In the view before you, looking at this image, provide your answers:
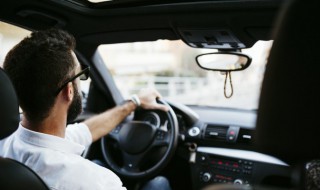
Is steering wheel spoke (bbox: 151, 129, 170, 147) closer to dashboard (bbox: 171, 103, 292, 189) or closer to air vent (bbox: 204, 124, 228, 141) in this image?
dashboard (bbox: 171, 103, 292, 189)

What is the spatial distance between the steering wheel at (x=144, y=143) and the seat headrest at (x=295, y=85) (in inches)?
93.1

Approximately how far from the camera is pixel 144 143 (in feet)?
11.9

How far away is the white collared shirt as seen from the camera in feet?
6.40

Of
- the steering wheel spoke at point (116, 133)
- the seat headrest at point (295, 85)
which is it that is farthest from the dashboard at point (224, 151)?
the seat headrest at point (295, 85)

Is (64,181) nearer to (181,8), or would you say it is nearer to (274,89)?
(274,89)

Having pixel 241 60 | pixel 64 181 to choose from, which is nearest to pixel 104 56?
pixel 241 60

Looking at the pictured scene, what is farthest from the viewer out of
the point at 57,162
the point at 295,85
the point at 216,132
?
the point at 216,132

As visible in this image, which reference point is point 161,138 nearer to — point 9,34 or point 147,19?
point 147,19

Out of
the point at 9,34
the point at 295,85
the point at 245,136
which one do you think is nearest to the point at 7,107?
the point at 295,85

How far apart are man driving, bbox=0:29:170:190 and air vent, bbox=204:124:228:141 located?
163 centimetres

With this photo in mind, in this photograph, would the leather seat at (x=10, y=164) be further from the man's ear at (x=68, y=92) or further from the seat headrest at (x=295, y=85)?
the seat headrest at (x=295, y=85)

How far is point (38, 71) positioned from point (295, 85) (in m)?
1.33

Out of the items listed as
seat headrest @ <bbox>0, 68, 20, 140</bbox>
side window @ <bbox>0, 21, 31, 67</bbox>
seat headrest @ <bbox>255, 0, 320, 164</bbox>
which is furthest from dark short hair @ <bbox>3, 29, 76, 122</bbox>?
seat headrest @ <bbox>255, 0, 320, 164</bbox>

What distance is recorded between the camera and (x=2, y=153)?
7.29 ft
